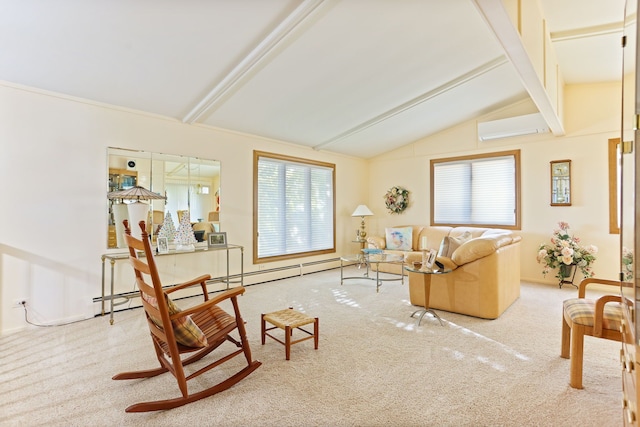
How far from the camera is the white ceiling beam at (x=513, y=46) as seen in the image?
202 cm

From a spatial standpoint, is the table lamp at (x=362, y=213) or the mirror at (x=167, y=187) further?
the table lamp at (x=362, y=213)

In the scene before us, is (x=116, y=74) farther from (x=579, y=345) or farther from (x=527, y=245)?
(x=527, y=245)

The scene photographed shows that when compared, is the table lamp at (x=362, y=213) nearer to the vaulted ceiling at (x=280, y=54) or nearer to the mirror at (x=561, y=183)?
the vaulted ceiling at (x=280, y=54)

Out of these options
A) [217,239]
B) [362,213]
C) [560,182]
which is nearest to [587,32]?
[560,182]

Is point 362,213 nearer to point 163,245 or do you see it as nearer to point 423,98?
point 423,98

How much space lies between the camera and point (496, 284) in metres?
3.28

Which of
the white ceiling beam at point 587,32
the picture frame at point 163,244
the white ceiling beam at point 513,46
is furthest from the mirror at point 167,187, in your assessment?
the white ceiling beam at point 587,32

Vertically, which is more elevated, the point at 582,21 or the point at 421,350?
the point at 582,21

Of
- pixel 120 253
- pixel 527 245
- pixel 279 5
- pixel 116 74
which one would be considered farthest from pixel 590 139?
pixel 120 253

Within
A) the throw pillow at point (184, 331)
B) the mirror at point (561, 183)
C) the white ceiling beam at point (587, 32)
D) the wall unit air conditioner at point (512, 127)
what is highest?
the white ceiling beam at point (587, 32)

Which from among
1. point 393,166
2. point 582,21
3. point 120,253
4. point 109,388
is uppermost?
point 582,21

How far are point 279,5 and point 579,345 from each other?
10.7 ft

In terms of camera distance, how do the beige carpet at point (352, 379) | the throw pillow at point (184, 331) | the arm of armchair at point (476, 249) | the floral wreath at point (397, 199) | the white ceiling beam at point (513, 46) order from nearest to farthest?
the beige carpet at point (352, 379)
the throw pillow at point (184, 331)
the white ceiling beam at point (513, 46)
the arm of armchair at point (476, 249)
the floral wreath at point (397, 199)

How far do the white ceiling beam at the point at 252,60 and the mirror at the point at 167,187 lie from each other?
2.21 ft
